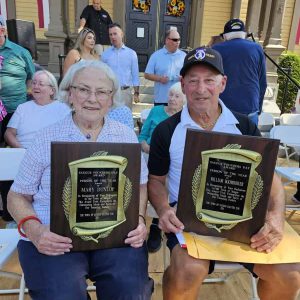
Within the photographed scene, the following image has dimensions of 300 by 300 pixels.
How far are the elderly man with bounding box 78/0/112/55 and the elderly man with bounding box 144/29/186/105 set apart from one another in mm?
1838

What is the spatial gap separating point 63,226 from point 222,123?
0.96m

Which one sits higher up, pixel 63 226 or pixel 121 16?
pixel 121 16

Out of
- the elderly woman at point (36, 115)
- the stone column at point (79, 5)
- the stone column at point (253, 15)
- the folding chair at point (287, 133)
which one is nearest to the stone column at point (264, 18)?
the stone column at point (253, 15)

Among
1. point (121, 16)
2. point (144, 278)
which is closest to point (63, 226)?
point (144, 278)

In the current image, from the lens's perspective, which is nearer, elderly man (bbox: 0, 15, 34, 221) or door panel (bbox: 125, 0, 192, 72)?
elderly man (bbox: 0, 15, 34, 221)

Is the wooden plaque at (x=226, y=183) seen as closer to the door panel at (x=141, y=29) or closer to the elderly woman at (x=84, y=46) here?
the elderly woman at (x=84, y=46)

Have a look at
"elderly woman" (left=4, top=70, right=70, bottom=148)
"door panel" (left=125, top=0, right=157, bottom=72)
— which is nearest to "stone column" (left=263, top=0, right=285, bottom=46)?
"door panel" (left=125, top=0, right=157, bottom=72)

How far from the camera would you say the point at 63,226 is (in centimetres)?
140

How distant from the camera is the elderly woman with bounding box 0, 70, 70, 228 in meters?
2.91

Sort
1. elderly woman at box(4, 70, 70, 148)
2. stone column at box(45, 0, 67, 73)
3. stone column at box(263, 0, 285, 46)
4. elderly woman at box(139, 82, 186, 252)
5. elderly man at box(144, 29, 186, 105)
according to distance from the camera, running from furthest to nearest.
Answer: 1. stone column at box(263, 0, 285, 46)
2. stone column at box(45, 0, 67, 73)
3. elderly man at box(144, 29, 186, 105)
4. elderly woman at box(4, 70, 70, 148)
5. elderly woman at box(139, 82, 186, 252)

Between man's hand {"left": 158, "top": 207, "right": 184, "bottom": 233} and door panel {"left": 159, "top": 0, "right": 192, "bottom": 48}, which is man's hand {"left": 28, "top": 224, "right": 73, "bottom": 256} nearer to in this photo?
man's hand {"left": 158, "top": 207, "right": 184, "bottom": 233}

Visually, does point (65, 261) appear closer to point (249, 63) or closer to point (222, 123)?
point (222, 123)

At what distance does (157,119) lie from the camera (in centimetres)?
294

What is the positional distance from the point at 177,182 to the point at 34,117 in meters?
1.63
